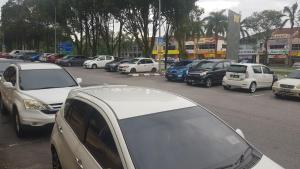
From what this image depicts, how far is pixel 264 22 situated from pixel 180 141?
6706 centimetres

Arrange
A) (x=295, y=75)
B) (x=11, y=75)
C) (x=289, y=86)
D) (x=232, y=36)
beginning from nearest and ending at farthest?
(x=11, y=75) → (x=289, y=86) → (x=295, y=75) → (x=232, y=36)

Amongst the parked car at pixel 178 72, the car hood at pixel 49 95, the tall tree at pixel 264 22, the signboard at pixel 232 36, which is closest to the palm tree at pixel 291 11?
the tall tree at pixel 264 22

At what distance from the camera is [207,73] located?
69.5 feet

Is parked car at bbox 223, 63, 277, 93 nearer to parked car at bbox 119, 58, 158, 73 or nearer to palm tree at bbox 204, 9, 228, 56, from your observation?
parked car at bbox 119, 58, 158, 73

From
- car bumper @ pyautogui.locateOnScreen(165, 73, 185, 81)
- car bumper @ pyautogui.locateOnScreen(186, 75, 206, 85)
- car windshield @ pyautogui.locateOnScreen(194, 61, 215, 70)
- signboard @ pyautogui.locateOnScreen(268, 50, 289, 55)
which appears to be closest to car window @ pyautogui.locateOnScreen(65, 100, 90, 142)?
car bumper @ pyautogui.locateOnScreen(186, 75, 206, 85)

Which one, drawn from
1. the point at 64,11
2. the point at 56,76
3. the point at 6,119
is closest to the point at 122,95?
the point at 56,76

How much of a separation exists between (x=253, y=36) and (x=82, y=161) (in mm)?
71736

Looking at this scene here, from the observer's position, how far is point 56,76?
9.08 metres

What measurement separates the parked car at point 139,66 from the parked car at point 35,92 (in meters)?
21.1

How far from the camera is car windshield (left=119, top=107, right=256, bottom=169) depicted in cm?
319

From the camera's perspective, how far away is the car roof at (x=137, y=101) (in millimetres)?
3606

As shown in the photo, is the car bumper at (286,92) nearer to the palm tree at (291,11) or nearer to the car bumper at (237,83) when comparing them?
the car bumper at (237,83)

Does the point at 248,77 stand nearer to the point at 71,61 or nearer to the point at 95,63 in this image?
the point at 95,63

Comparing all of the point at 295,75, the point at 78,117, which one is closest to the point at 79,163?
the point at 78,117
